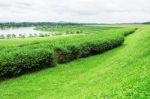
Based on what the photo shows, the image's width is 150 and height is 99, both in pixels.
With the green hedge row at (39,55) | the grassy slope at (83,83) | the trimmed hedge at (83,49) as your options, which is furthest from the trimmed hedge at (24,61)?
the trimmed hedge at (83,49)

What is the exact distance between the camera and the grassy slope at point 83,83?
11388mm

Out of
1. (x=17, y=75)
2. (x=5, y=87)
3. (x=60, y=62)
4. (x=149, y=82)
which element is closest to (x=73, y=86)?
(x=5, y=87)

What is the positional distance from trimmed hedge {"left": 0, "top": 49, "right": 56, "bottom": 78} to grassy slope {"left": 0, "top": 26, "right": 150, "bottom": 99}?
53 centimetres

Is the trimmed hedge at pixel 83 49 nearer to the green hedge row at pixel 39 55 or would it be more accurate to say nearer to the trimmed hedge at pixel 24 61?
the green hedge row at pixel 39 55

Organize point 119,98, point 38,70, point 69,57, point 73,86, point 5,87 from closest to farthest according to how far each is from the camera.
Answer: point 119,98, point 73,86, point 5,87, point 38,70, point 69,57

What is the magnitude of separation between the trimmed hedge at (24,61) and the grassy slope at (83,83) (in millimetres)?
531

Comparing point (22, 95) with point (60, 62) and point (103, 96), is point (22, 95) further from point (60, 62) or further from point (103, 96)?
point (60, 62)

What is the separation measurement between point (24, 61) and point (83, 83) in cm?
509

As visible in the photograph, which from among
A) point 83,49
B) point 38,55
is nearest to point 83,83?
point 38,55

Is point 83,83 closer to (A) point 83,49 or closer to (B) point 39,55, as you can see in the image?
(B) point 39,55

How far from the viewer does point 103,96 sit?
1130 centimetres

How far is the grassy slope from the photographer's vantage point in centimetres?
1139

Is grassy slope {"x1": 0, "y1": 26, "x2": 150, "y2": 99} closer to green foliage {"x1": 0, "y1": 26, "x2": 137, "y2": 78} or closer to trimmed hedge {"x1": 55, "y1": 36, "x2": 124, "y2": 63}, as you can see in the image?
green foliage {"x1": 0, "y1": 26, "x2": 137, "y2": 78}

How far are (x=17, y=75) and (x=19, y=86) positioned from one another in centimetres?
261
